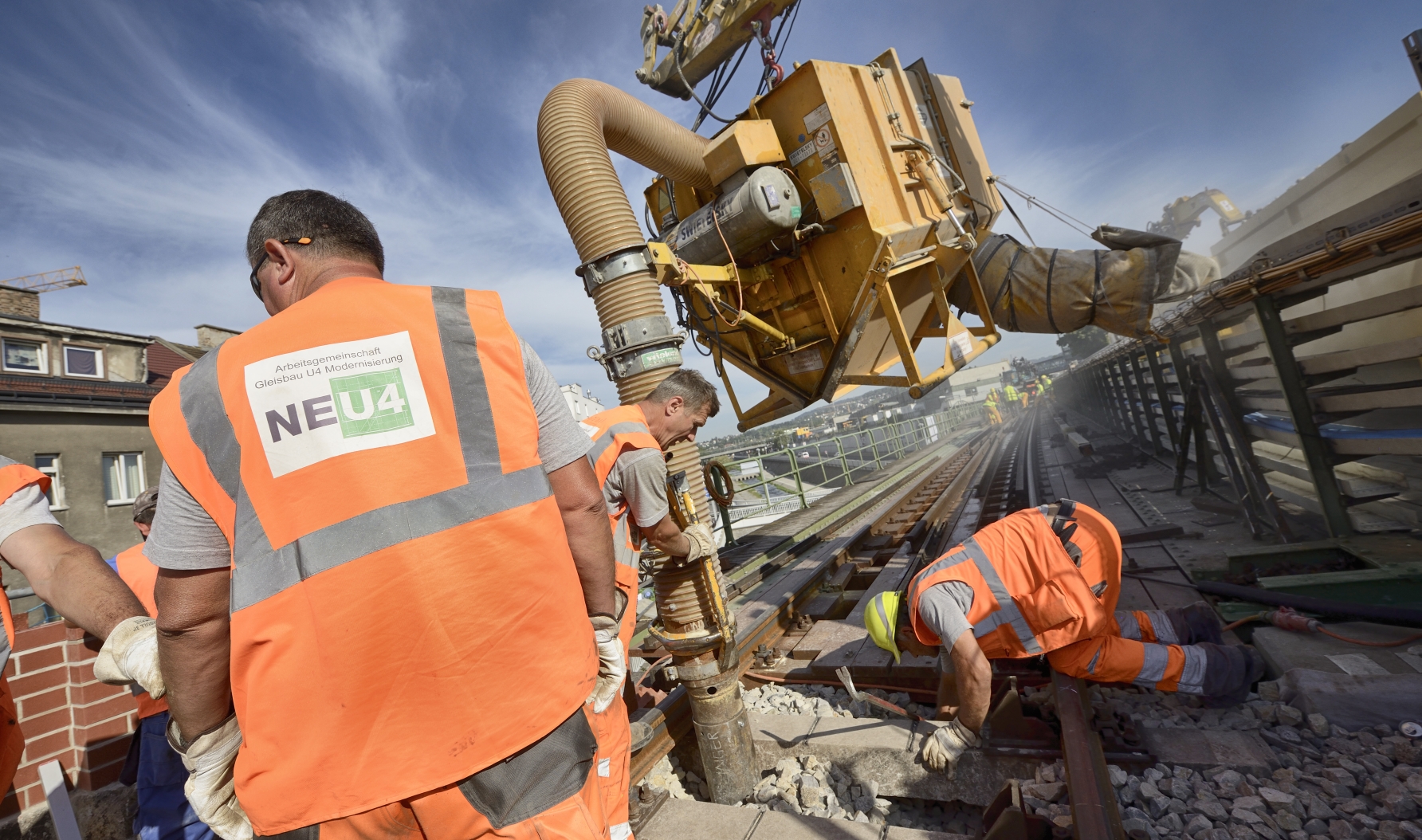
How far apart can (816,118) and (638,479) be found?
2584mm

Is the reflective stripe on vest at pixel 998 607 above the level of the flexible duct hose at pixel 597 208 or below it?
below

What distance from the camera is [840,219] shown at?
11.4 ft

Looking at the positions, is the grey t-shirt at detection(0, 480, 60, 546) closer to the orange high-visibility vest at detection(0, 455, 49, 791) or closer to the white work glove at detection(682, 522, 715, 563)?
the orange high-visibility vest at detection(0, 455, 49, 791)

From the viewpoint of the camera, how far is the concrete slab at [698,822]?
7.23ft

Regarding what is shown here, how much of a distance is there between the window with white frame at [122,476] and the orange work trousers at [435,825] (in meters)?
20.2

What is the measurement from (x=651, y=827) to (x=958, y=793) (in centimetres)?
132

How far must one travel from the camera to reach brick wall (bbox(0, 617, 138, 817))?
2416 mm

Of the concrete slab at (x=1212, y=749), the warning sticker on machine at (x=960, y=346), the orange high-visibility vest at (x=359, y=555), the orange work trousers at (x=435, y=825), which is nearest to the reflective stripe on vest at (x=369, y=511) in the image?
the orange high-visibility vest at (x=359, y=555)

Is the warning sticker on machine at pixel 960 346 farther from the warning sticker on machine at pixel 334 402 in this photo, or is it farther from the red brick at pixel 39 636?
the red brick at pixel 39 636

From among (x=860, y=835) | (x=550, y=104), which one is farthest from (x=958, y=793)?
(x=550, y=104)

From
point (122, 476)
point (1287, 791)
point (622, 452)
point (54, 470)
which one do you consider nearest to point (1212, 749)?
point (1287, 791)

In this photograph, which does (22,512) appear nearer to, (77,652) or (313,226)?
(313,226)

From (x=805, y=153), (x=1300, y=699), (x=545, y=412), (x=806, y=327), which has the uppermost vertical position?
(x=805, y=153)

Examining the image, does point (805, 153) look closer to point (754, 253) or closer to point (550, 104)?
point (754, 253)
